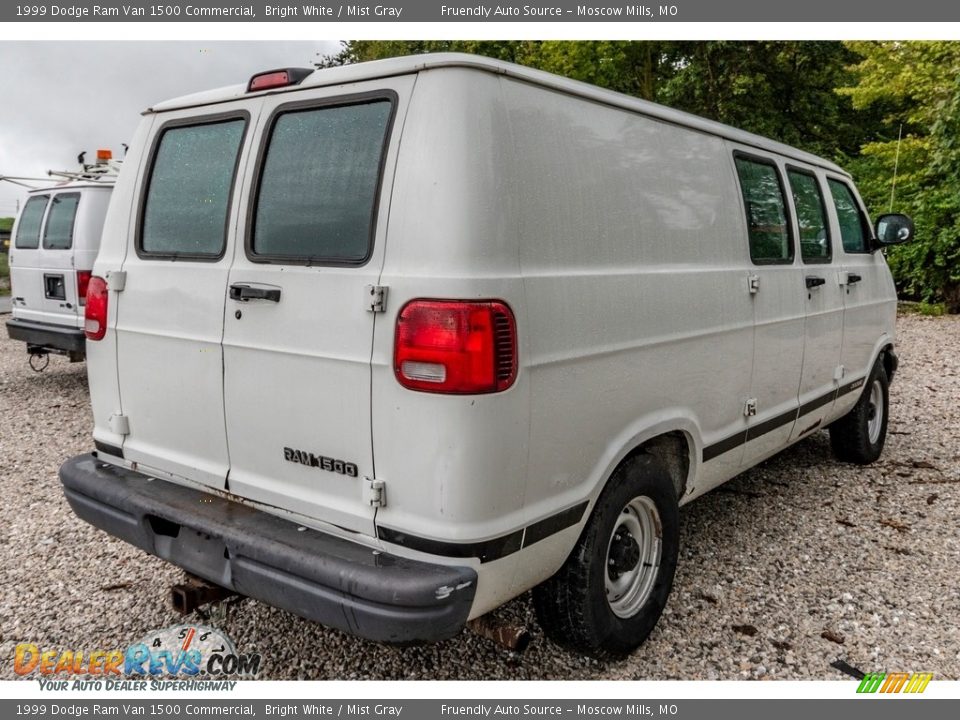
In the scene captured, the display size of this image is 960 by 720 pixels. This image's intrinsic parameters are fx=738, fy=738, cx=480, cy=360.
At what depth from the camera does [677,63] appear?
18938 mm

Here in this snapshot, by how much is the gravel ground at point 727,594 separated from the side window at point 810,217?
5.47 ft

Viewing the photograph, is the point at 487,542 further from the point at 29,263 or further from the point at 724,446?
the point at 29,263

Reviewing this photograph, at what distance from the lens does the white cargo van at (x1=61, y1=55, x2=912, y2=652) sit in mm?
2301

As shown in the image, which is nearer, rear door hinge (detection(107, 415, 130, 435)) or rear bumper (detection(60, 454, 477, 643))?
rear bumper (detection(60, 454, 477, 643))

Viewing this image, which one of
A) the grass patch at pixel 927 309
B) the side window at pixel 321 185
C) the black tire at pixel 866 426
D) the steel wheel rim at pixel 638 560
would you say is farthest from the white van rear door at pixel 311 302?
the grass patch at pixel 927 309

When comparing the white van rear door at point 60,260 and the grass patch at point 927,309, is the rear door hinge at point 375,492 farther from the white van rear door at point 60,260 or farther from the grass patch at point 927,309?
the grass patch at point 927,309

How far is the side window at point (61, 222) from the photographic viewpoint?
8.28m

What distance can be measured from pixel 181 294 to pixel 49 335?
632 centimetres

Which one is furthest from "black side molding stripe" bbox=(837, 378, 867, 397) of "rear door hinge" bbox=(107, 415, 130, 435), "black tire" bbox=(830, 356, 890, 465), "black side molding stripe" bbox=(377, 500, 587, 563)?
"rear door hinge" bbox=(107, 415, 130, 435)

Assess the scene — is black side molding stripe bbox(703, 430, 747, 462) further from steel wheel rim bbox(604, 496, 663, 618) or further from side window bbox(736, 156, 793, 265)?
side window bbox(736, 156, 793, 265)

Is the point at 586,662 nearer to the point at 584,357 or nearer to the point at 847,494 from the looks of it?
the point at 584,357

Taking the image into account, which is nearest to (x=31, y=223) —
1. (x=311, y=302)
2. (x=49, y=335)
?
(x=49, y=335)

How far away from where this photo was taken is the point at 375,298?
2.36 metres

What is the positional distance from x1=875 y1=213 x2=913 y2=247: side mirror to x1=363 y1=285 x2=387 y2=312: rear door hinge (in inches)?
170
